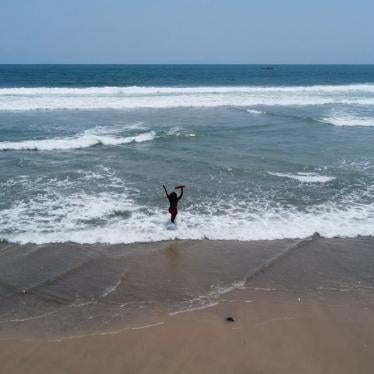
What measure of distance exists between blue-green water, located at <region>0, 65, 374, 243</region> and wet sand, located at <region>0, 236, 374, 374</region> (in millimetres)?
1340

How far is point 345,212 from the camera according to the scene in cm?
1149

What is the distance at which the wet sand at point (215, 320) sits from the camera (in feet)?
19.1

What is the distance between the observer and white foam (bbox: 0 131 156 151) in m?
18.7

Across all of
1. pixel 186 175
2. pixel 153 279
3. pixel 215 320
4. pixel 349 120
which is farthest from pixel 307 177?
pixel 349 120

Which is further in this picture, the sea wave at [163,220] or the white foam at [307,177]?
the white foam at [307,177]

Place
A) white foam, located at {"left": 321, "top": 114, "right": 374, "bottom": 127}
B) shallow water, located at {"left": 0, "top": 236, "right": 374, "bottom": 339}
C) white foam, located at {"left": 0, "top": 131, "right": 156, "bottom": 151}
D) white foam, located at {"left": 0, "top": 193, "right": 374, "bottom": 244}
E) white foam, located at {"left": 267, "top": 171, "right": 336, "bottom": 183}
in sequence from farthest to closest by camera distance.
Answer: white foam, located at {"left": 321, "top": 114, "right": 374, "bottom": 127} < white foam, located at {"left": 0, "top": 131, "right": 156, "bottom": 151} < white foam, located at {"left": 267, "top": 171, "right": 336, "bottom": 183} < white foam, located at {"left": 0, "top": 193, "right": 374, "bottom": 244} < shallow water, located at {"left": 0, "top": 236, "right": 374, "bottom": 339}

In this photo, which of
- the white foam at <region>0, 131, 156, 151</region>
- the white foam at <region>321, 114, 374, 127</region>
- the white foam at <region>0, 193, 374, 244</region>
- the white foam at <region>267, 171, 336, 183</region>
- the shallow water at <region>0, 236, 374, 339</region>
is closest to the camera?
the shallow water at <region>0, 236, 374, 339</region>

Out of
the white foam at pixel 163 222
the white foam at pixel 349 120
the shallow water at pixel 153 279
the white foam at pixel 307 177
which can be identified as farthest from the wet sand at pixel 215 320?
the white foam at pixel 349 120

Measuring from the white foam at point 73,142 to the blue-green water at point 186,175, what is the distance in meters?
0.05

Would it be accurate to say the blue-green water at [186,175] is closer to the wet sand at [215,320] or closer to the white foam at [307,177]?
the white foam at [307,177]

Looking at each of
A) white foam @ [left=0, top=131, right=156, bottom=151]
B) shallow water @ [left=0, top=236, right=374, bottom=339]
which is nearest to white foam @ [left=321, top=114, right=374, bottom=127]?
white foam @ [left=0, top=131, right=156, bottom=151]

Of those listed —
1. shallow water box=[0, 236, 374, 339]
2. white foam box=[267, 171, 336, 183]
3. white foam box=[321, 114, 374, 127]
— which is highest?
white foam box=[321, 114, 374, 127]

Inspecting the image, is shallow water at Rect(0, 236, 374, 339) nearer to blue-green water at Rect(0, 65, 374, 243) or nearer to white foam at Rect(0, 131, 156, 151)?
blue-green water at Rect(0, 65, 374, 243)

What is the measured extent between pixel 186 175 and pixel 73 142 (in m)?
7.25
